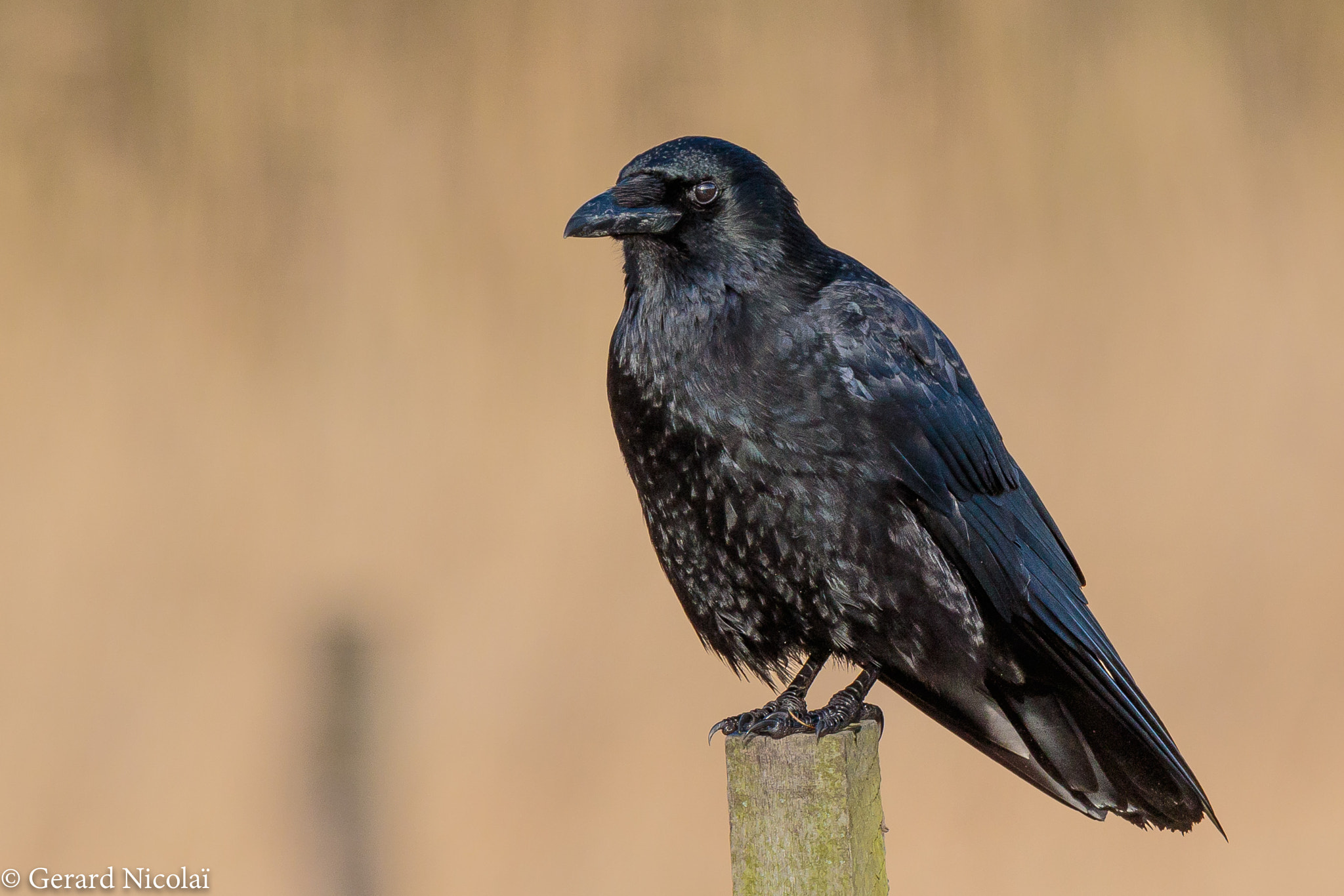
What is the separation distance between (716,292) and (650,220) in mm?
146

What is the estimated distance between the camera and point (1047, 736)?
1.97 m

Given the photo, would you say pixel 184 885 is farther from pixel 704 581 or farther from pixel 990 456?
pixel 990 456

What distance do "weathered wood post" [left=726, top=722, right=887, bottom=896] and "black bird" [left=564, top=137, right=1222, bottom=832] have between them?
4.1 inches

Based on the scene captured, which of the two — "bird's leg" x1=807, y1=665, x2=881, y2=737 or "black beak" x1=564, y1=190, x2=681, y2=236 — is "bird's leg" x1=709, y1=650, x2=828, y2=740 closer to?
"bird's leg" x1=807, y1=665, x2=881, y2=737

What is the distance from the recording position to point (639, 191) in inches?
68.6

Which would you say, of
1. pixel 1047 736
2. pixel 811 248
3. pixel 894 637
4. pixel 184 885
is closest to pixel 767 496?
pixel 894 637

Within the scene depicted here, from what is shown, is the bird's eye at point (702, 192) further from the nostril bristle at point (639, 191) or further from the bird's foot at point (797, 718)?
the bird's foot at point (797, 718)

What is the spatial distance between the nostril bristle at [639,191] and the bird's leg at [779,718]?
78 cm

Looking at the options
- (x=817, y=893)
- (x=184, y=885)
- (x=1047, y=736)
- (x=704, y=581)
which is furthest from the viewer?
(x=184, y=885)

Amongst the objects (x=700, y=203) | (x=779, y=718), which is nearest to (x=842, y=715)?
(x=779, y=718)

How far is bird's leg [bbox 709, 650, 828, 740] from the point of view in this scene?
1645 millimetres

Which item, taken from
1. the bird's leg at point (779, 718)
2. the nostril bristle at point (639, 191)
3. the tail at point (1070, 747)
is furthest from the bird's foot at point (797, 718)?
the nostril bristle at point (639, 191)

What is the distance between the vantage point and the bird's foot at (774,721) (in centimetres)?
164

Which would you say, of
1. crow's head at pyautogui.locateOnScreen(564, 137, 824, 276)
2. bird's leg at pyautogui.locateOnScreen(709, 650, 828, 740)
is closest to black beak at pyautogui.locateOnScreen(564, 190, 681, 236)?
crow's head at pyautogui.locateOnScreen(564, 137, 824, 276)
